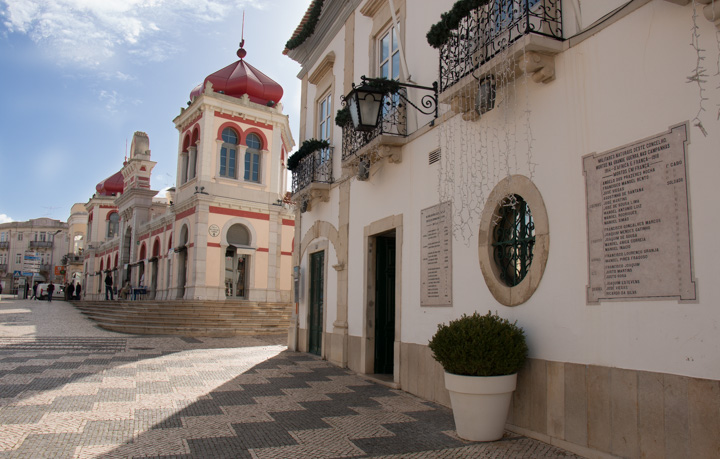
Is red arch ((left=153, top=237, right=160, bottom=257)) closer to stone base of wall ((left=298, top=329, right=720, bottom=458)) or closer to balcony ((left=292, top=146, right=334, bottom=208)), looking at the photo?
balcony ((left=292, top=146, right=334, bottom=208))

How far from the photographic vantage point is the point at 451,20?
656 cm

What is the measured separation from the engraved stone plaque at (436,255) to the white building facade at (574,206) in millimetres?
29

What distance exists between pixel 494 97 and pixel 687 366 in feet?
11.0

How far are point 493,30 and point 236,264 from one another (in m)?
22.0

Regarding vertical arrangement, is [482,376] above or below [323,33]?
below

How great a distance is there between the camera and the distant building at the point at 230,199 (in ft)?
83.8

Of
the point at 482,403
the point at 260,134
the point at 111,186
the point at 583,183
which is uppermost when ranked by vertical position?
the point at 111,186

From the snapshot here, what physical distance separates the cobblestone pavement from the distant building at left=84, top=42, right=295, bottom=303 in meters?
14.2

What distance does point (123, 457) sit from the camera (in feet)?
15.1

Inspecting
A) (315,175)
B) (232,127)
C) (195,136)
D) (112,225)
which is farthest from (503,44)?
(112,225)

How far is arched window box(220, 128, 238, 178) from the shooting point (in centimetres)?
2662

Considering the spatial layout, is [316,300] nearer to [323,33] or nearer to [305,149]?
[305,149]

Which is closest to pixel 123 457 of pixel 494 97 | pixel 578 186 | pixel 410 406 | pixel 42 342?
pixel 410 406

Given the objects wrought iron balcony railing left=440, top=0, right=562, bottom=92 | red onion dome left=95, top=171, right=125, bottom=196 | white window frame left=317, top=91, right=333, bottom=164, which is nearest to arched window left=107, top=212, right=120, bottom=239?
red onion dome left=95, top=171, right=125, bottom=196
